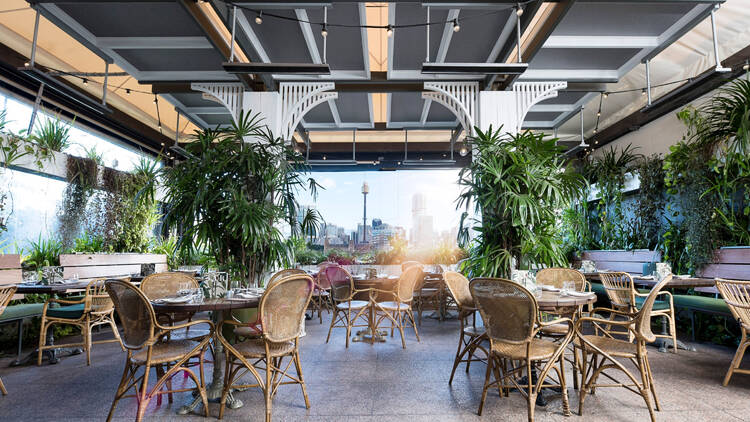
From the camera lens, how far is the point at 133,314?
2564 mm

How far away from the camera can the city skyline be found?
1059 cm

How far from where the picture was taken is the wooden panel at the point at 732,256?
178 inches

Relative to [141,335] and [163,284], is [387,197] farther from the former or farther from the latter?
[141,335]

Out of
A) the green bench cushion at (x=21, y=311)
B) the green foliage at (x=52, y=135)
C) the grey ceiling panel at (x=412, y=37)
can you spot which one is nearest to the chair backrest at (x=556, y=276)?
the grey ceiling panel at (x=412, y=37)

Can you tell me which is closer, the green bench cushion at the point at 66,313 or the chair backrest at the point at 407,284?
the green bench cushion at the point at 66,313

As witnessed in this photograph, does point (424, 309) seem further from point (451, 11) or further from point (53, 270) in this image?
point (53, 270)

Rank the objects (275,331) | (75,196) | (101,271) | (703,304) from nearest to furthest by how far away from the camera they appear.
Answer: (275,331) < (703,304) < (101,271) < (75,196)

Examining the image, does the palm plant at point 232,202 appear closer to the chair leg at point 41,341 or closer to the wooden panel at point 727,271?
the chair leg at point 41,341

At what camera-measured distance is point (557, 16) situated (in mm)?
3945

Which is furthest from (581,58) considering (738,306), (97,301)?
(97,301)

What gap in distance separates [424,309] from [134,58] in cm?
643

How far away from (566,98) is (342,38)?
430cm

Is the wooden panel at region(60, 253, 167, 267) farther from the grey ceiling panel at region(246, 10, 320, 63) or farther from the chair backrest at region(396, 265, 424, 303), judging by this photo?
the chair backrest at region(396, 265, 424, 303)

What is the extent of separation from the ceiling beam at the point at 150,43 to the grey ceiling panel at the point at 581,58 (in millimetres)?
4307
